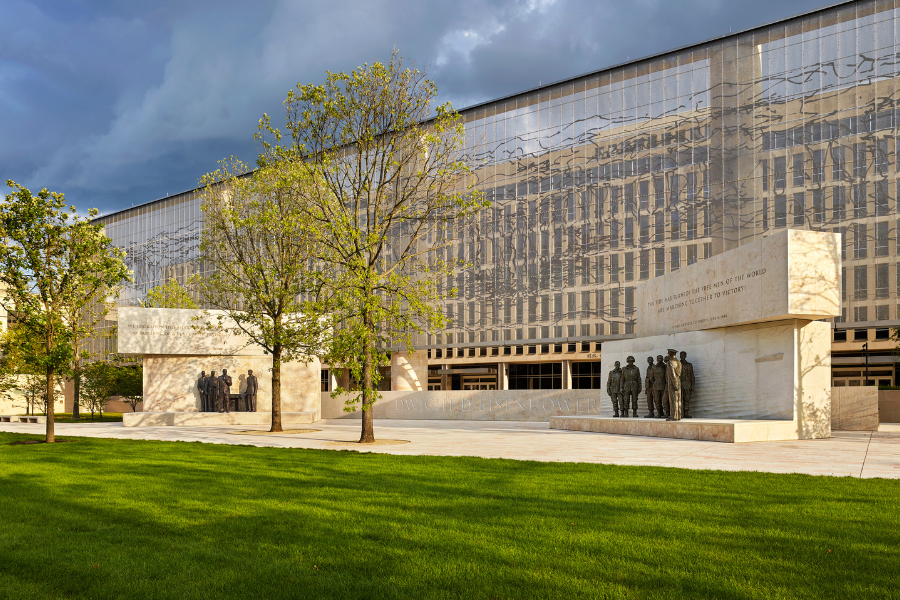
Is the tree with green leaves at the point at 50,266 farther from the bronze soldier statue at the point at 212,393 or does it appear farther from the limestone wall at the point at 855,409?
the limestone wall at the point at 855,409

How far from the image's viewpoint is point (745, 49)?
→ 154ft

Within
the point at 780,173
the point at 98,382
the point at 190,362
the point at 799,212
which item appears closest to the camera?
the point at 190,362

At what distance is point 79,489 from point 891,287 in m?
47.6

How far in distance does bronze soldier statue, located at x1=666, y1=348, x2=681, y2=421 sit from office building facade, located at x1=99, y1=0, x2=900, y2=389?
1714 centimetres

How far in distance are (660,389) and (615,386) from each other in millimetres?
3339

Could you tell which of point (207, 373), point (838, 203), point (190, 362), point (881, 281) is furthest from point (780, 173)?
point (190, 362)

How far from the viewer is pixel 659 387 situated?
987 inches

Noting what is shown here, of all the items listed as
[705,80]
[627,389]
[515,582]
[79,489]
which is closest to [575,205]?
[705,80]

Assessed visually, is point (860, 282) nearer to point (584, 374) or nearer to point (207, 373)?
point (584, 374)

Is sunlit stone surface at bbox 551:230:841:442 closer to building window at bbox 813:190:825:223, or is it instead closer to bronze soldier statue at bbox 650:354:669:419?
bronze soldier statue at bbox 650:354:669:419

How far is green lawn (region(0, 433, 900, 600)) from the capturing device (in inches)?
209

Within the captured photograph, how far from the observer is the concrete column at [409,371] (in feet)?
199

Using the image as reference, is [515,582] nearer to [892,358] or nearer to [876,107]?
[876,107]

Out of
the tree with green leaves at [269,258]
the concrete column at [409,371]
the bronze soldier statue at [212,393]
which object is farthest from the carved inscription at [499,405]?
the concrete column at [409,371]
